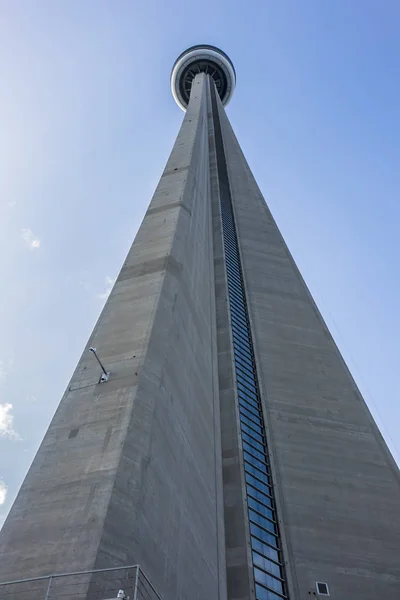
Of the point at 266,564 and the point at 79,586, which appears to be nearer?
the point at 79,586

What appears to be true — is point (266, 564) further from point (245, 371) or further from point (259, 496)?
point (245, 371)

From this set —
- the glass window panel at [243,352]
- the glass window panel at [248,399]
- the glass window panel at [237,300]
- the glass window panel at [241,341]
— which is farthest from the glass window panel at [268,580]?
the glass window panel at [237,300]

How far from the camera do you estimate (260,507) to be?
18.4 meters

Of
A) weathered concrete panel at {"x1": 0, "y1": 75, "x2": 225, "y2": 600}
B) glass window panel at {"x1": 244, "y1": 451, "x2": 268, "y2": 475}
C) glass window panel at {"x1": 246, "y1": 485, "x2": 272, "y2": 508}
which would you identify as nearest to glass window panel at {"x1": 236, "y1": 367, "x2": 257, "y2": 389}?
weathered concrete panel at {"x1": 0, "y1": 75, "x2": 225, "y2": 600}

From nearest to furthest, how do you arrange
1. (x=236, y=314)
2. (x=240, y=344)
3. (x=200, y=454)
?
(x=200, y=454) → (x=240, y=344) → (x=236, y=314)

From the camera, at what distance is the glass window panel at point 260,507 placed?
59.9 ft

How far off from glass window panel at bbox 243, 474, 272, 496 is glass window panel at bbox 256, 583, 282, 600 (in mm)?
3656

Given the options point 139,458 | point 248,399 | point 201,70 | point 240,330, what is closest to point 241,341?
point 240,330

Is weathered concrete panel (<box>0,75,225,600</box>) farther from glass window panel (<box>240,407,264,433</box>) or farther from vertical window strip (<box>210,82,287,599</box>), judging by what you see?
glass window panel (<box>240,407,264,433</box>)

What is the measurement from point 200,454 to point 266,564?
4.39 metres

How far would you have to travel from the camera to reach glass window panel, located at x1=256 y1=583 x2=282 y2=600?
15.5 meters

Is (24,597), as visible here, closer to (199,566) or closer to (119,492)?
(119,492)

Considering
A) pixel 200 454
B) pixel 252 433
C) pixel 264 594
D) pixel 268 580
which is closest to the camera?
pixel 200 454

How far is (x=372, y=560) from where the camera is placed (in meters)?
17.2
